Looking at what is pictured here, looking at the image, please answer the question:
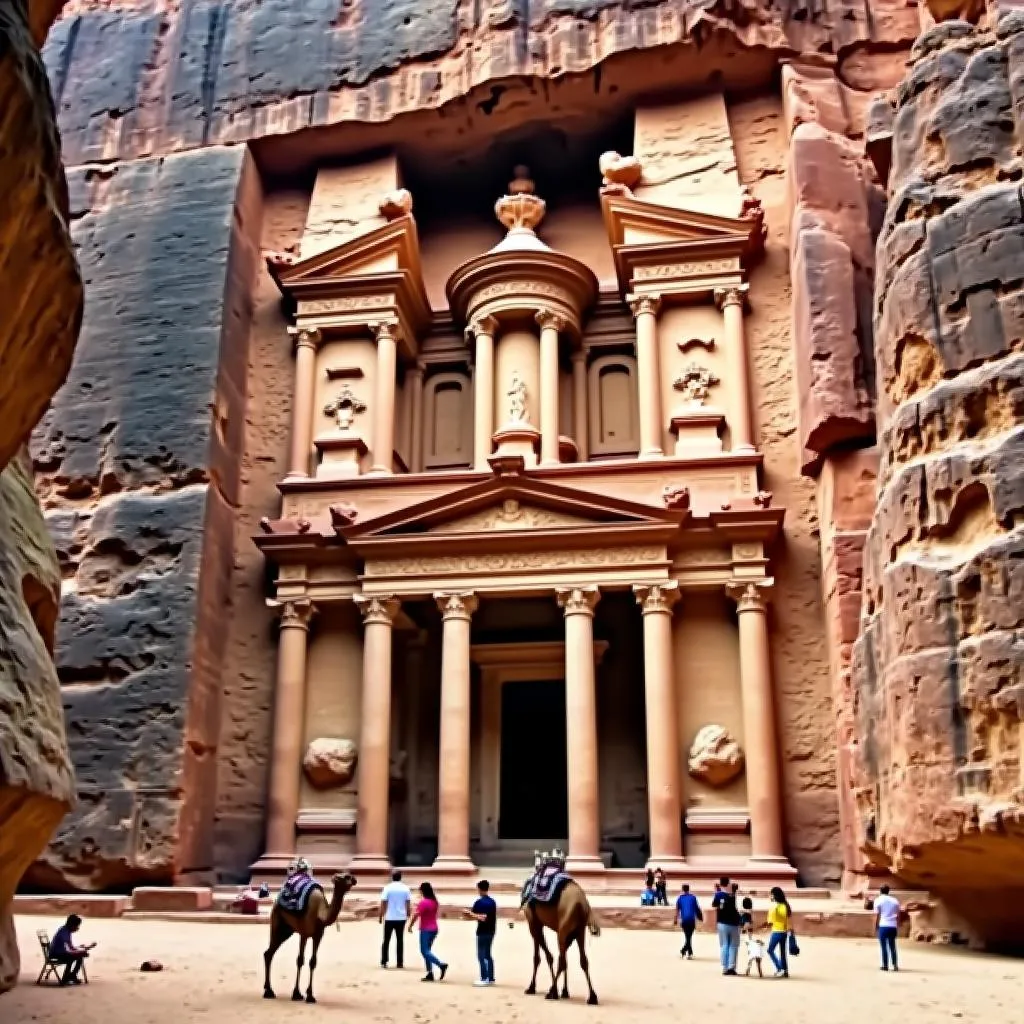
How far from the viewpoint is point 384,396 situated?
21344 mm

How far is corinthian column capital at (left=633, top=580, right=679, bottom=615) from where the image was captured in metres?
18.0

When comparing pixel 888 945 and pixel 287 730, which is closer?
pixel 888 945

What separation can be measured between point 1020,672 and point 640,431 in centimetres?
1211

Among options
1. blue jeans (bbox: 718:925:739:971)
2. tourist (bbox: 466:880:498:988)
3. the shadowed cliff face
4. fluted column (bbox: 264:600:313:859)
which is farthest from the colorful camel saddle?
fluted column (bbox: 264:600:313:859)

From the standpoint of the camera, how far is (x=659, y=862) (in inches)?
656

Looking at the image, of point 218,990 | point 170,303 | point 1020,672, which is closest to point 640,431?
point 170,303

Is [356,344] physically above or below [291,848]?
above

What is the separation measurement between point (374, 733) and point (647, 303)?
966cm

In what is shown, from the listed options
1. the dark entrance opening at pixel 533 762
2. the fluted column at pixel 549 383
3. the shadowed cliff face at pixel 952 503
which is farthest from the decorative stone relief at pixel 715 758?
the fluted column at pixel 549 383

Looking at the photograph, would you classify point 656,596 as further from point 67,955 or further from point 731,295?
point 67,955

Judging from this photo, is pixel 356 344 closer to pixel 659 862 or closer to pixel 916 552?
pixel 659 862

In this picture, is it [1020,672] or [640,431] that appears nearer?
[1020,672]

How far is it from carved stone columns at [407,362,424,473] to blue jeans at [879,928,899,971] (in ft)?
47.1

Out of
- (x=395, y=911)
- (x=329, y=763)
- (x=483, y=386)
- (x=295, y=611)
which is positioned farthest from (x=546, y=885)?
(x=483, y=386)
